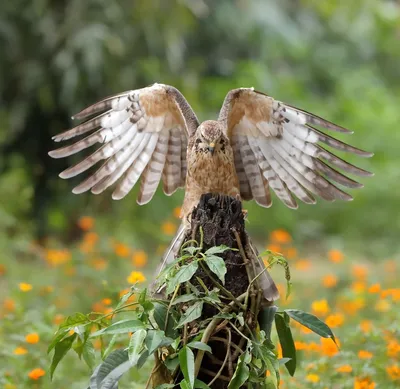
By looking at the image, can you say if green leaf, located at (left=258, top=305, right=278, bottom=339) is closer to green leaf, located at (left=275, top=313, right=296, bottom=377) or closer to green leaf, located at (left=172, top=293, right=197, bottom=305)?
green leaf, located at (left=275, top=313, right=296, bottom=377)

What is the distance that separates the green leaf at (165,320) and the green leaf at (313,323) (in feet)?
1.43

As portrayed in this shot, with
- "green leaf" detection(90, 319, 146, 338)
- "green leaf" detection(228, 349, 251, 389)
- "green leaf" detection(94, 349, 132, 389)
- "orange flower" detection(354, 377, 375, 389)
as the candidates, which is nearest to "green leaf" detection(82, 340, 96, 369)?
"green leaf" detection(94, 349, 132, 389)

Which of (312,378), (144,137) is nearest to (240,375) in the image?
(312,378)

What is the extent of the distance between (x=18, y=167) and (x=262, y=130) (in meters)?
5.11

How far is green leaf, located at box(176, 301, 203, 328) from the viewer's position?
2521 mm

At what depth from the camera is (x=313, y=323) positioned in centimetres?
275

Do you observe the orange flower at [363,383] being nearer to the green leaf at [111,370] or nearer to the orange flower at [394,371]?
the orange flower at [394,371]

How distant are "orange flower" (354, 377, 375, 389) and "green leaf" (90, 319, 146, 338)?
1.06 meters

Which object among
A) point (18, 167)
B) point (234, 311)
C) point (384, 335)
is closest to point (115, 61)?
point (18, 167)

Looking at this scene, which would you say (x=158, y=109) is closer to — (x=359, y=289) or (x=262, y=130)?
(x=262, y=130)

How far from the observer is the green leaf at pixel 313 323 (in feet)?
8.90

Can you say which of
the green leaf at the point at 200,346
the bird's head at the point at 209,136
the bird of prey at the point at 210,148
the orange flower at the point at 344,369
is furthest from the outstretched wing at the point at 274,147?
the green leaf at the point at 200,346

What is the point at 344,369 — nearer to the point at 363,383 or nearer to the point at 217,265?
the point at 363,383

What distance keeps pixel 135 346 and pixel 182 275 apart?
0.27m
